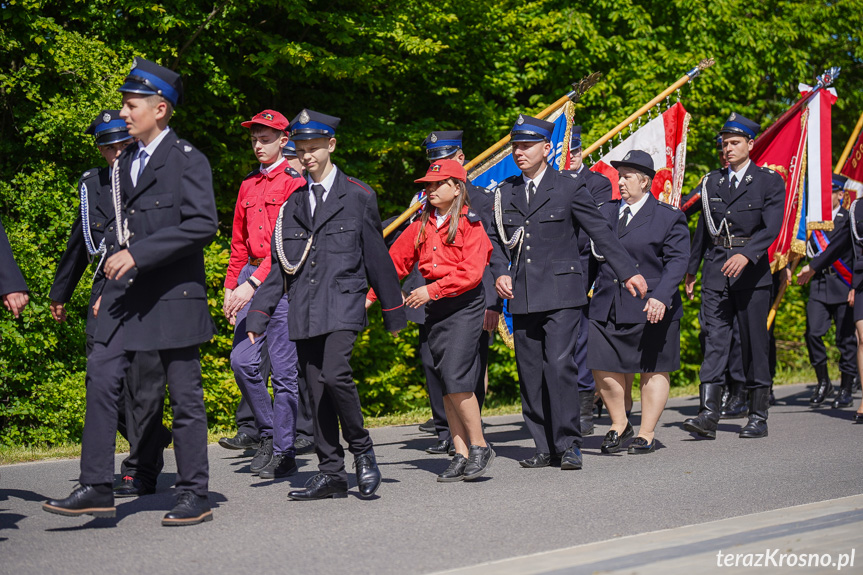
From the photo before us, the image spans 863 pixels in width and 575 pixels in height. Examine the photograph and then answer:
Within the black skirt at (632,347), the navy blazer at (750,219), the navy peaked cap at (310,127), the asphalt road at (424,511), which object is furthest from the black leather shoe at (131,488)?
the navy blazer at (750,219)

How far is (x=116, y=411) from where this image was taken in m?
5.37

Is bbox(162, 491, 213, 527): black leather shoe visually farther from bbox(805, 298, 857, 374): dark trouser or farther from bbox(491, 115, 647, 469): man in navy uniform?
bbox(805, 298, 857, 374): dark trouser

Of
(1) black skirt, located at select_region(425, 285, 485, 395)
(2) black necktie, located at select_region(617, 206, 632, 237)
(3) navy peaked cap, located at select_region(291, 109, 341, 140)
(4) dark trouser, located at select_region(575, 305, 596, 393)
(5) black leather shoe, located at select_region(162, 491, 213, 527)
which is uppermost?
(3) navy peaked cap, located at select_region(291, 109, 341, 140)

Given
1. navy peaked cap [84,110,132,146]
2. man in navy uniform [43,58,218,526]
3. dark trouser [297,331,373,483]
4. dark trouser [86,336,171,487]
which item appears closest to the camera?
man in navy uniform [43,58,218,526]

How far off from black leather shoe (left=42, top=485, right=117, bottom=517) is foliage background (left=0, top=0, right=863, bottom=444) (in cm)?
435

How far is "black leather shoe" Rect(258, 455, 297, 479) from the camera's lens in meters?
6.79

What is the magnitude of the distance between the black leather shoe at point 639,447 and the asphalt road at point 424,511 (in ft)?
0.45

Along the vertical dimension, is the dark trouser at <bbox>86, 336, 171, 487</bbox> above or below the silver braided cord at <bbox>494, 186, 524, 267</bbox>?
below

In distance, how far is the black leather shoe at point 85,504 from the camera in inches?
202

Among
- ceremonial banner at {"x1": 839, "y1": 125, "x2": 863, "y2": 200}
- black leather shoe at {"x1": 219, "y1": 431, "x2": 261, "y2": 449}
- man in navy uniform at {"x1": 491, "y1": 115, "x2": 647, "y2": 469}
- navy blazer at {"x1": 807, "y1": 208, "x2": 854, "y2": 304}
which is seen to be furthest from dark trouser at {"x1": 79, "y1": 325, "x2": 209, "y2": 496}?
ceremonial banner at {"x1": 839, "y1": 125, "x2": 863, "y2": 200}

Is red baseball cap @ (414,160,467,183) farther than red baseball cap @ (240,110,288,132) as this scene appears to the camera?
No

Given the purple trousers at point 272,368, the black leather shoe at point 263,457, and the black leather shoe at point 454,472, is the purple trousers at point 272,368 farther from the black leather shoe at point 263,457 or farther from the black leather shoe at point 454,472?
the black leather shoe at point 454,472

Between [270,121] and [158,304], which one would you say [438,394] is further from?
[158,304]

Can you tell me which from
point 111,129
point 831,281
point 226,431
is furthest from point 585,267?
point 831,281
